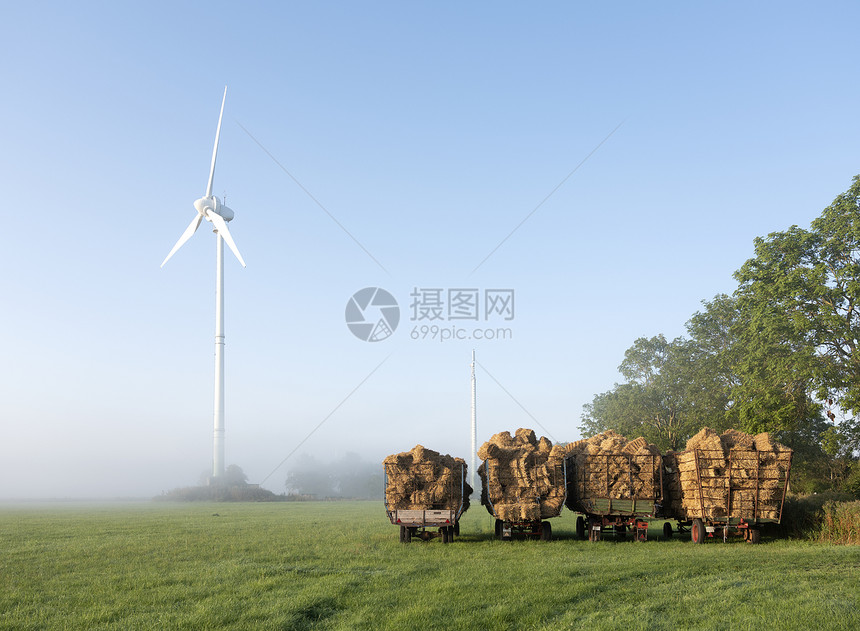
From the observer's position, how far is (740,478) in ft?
66.4

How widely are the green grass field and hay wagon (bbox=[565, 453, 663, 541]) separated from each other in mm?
1605

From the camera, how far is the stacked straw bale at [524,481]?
20.5 metres

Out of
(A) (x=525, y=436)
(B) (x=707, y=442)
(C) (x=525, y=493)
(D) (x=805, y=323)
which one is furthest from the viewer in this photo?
(D) (x=805, y=323)

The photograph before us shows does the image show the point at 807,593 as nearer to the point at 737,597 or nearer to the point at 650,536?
the point at 737,597

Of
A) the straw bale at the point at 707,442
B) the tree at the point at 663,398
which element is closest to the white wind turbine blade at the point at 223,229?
the tree at the point at 663,398

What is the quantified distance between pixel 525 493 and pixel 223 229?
188 ft

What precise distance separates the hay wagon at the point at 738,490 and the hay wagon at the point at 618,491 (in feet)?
4.33

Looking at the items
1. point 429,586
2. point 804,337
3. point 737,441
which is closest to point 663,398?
point 804,337

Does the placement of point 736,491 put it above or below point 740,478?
below

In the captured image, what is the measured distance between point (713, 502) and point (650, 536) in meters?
4.02

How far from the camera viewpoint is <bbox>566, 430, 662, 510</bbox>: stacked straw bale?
21.2 m

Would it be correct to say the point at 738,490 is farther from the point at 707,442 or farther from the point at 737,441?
the point at 707,442

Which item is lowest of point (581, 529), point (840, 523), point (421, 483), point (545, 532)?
point (581, 529)

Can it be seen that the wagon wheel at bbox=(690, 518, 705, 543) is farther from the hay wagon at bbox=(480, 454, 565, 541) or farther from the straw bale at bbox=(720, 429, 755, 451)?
the hay wagon at bbox=(480, 454, 565, 541)
